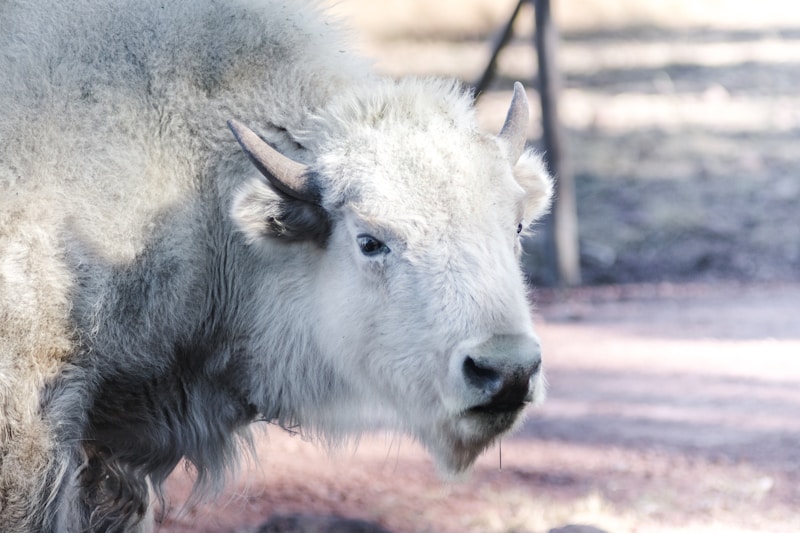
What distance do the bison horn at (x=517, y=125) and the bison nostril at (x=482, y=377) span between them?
1004 mm

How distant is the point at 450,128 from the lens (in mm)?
3727

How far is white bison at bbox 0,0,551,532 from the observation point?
3523 mm

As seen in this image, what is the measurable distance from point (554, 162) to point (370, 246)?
6.24 m

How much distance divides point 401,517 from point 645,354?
3.16 meters

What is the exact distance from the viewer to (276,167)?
3.67m

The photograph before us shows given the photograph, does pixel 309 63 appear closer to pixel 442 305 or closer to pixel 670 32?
pixel 442 305

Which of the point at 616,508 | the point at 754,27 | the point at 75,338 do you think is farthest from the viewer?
the point at 754,27

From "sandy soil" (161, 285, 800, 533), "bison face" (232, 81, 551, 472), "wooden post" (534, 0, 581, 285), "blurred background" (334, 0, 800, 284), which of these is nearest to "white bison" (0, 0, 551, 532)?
"bison face" (232, 81, 551, 472)

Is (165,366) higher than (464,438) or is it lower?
higher

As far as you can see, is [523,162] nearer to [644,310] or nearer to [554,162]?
[644,310]

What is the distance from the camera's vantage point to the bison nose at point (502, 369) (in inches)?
127

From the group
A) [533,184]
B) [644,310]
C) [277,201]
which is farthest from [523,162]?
[644,310]

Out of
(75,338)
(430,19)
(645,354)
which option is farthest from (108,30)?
(430,19)

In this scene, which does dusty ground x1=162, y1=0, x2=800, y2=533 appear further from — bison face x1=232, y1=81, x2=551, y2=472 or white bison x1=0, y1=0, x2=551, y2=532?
bison face x1=232, y1=81, x2=551, y2=472
